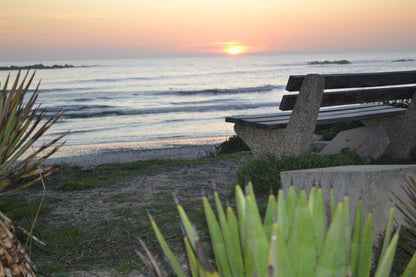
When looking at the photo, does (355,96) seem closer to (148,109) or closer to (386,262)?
(386,262)

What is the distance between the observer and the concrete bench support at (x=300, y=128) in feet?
19.9

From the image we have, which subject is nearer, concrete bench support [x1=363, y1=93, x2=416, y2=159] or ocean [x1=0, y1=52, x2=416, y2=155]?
concrete bench support [x1=363, y1=93, x2=416, y2=159]

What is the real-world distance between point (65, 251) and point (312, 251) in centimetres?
365

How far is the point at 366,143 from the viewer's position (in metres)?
7.92

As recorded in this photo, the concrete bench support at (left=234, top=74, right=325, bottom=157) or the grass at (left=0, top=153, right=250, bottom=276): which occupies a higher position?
the concrete bench support at (left=234, top=74, right=325, bottom=157)

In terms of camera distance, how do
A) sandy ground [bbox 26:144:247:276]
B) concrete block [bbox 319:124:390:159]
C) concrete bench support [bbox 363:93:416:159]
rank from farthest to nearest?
concrete block [bbox 319:124:390:159], concrete bench support [bbox 363:93:416:159], sandy ground [bbox 26:144:247:276]

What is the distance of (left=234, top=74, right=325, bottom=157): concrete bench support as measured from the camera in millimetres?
6055

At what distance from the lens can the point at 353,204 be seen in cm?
420

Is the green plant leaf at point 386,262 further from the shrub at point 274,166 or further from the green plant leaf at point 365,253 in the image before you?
the shrub at point 274,166

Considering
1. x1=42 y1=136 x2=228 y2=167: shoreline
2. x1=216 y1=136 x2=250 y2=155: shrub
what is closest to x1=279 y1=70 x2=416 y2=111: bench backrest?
x1=216 y1=136 x2=250 y2=155: shrub

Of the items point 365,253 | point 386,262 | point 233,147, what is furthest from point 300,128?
point 233,147

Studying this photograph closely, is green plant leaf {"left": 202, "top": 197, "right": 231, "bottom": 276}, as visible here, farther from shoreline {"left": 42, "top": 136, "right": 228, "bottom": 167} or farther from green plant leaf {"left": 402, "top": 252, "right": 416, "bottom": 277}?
shoreline {"left": 42, "top": 136, "right": 228, "bottom": 167}

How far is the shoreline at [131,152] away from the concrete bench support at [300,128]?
6.33 metres

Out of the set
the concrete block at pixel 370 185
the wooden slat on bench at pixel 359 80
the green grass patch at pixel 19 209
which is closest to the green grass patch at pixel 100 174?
the green grass patch at pixel 19 209
